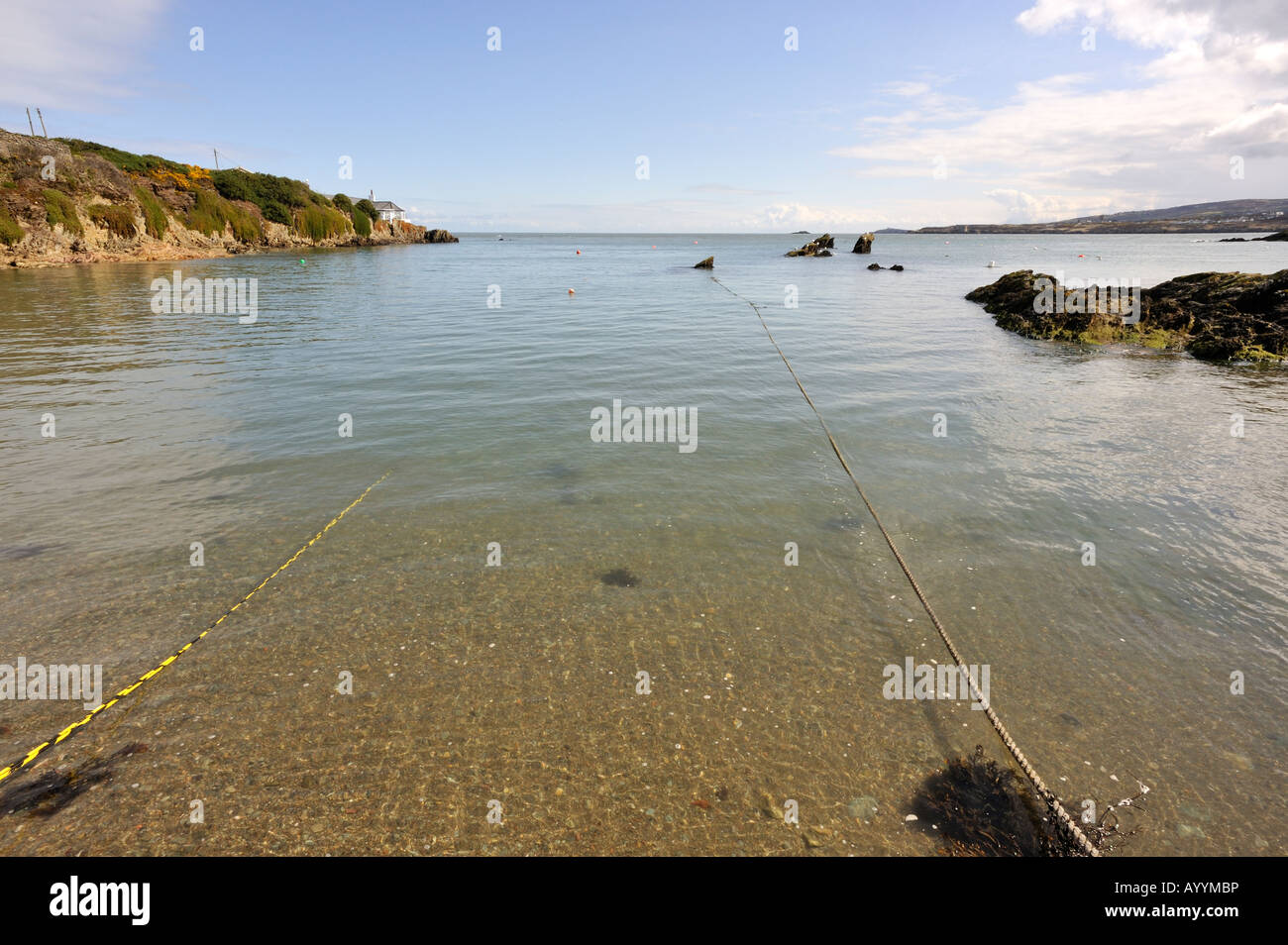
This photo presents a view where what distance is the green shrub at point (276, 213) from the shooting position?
97750 millimetres

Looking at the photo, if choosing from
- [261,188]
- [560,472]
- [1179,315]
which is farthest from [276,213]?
[1179,315]

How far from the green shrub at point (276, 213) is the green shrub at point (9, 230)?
48.4 m

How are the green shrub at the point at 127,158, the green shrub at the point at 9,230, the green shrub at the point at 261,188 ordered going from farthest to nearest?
the green shrub at the point at 261,188 → the green shrub at the point at 127,158 → the green shrub at the point at 9,230

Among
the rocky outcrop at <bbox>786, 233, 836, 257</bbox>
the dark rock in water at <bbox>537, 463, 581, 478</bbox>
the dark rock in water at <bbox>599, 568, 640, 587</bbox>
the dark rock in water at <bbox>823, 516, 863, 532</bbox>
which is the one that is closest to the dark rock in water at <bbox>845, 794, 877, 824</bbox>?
the dark rock in water at <bbox>599, 568, 640, 587</bbox>

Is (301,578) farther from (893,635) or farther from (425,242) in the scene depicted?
(425,242)

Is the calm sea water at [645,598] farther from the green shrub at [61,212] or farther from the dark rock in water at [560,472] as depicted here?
the green shrub at [61,212]

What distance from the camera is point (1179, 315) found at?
83.4 ft

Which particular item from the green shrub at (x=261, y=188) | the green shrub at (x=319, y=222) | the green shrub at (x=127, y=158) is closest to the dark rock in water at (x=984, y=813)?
the green shrub at (x=127, y=158)

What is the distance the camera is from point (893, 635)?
7.00 metres

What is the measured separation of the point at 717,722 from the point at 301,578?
19.8ft

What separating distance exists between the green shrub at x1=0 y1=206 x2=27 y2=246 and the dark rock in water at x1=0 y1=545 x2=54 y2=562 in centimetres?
6880

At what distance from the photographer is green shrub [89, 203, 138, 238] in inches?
2414

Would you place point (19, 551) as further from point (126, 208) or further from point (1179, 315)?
point (126, 208)

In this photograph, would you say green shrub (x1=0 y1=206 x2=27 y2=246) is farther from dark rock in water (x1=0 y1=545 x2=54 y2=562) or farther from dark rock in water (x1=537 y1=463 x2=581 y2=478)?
dark rock in water (x1=537 y1=463 x2=581 y2=478)
